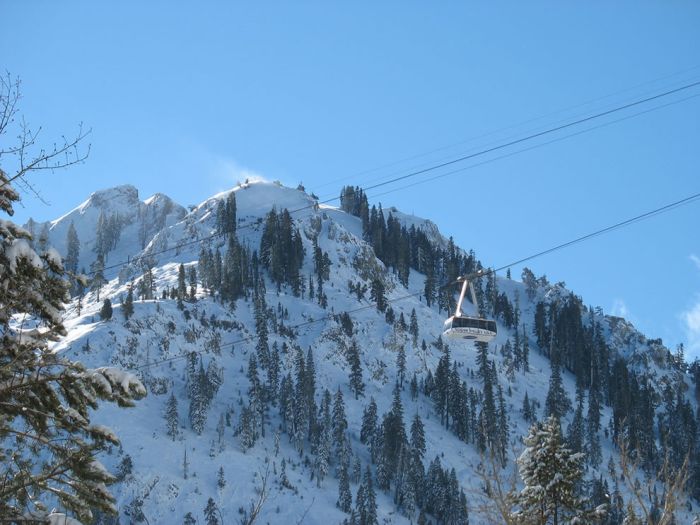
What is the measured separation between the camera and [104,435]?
34.0 feet

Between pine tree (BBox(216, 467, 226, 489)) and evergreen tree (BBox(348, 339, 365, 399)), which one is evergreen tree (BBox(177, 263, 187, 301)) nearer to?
evergreen tree (BBox(348, 339, 365, 399))

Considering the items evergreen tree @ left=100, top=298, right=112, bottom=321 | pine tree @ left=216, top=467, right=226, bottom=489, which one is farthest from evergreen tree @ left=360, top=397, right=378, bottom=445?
evergreen tree @ left=100, top=298, right=112, bottom=321

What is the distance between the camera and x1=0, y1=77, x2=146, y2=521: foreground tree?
9570 millimetres

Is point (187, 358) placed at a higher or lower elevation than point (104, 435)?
higher

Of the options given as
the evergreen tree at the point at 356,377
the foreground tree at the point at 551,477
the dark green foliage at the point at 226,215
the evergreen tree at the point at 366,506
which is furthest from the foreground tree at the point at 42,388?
the dark green foliage at the point at 226,215

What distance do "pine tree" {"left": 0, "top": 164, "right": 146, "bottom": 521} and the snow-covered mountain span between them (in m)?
49.7

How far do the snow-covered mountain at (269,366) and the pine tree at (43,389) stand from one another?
4967 cm

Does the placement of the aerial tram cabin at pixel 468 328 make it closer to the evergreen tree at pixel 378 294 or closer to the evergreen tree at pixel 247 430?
the evergreen tree at pixel 247 430

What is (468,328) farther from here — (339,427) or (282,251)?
Result: (282,251)

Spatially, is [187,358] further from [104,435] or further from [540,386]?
[104,435]

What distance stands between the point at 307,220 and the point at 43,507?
176206 millimetres

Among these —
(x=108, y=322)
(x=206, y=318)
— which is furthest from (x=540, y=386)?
(x=108, y=322)

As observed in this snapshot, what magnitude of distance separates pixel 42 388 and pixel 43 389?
0.07 metres

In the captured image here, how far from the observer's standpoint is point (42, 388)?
33.2 feet
